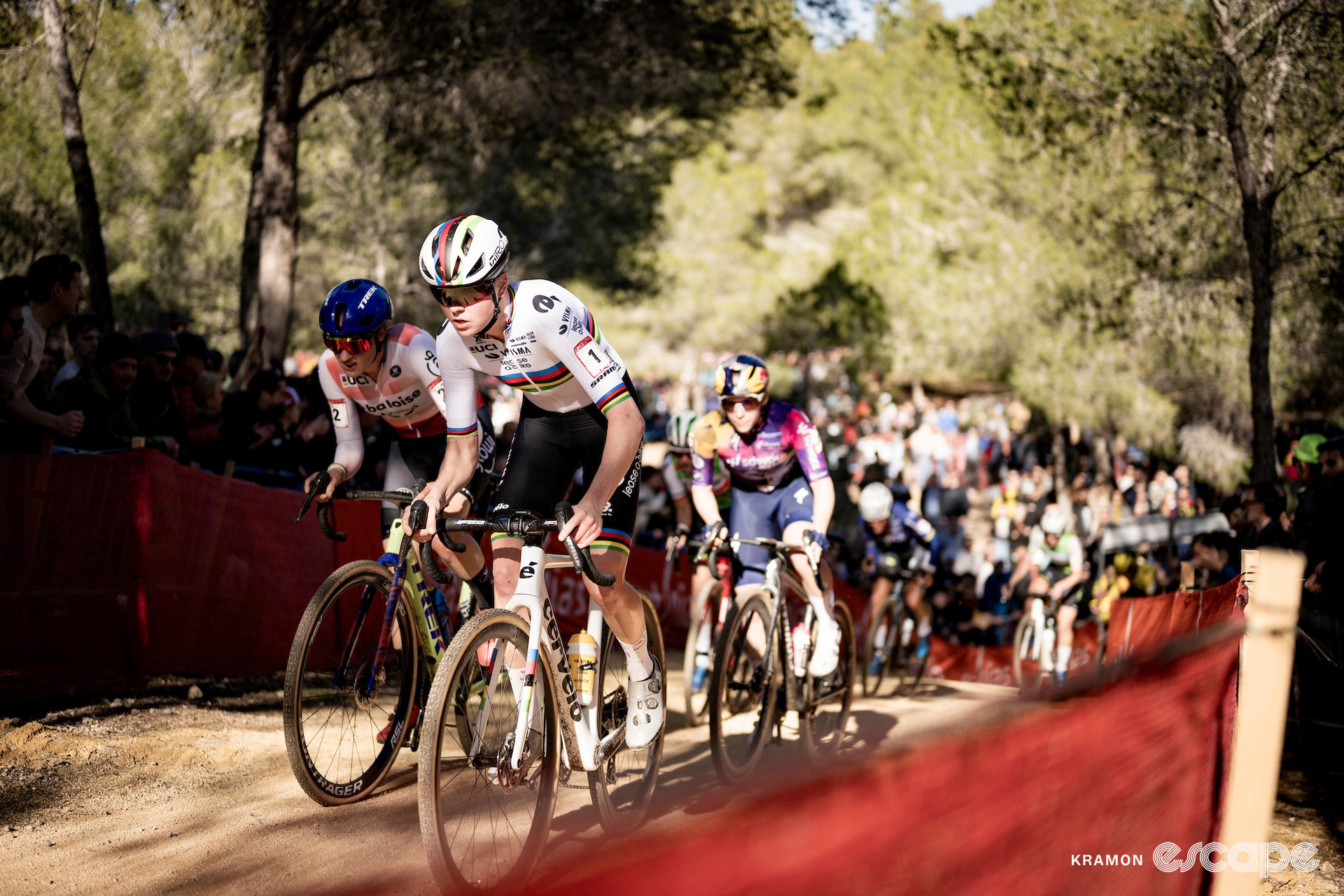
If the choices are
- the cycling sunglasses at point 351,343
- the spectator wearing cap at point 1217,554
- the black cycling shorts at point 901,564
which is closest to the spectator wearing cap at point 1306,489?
the spectator wearing cap at point 1217,554

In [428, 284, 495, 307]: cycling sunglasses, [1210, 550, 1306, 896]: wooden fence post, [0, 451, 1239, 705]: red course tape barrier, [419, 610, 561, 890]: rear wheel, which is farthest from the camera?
[0, 451, 1239, 705]: red course tape barrier

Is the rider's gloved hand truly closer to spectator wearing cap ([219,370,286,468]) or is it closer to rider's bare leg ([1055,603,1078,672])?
spectator wearing cap ([219,370,286,468])

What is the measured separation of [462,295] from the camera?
4094 millimetres

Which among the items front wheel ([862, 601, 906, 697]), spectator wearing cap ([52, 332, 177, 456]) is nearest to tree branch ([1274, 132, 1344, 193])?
front wheel ([862, 601, 906, 697])

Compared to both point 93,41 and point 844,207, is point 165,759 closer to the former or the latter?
point 93,41

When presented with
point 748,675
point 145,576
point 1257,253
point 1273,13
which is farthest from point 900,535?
point 145,576

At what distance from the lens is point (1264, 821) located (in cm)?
318

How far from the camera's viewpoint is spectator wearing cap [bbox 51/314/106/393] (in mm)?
7609

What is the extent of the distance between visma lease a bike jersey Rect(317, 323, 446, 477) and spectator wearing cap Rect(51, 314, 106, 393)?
3.17 metres

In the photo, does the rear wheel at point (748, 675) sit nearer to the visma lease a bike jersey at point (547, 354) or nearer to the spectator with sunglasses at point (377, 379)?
the spectator with sunglasses at point (377, 379)

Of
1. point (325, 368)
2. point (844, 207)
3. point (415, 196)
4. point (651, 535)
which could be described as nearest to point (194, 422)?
point (325, 368)

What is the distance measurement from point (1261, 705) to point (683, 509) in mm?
6139

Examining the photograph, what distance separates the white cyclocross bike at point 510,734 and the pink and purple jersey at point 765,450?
8.47 feet

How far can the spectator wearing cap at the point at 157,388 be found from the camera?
7.37 m
